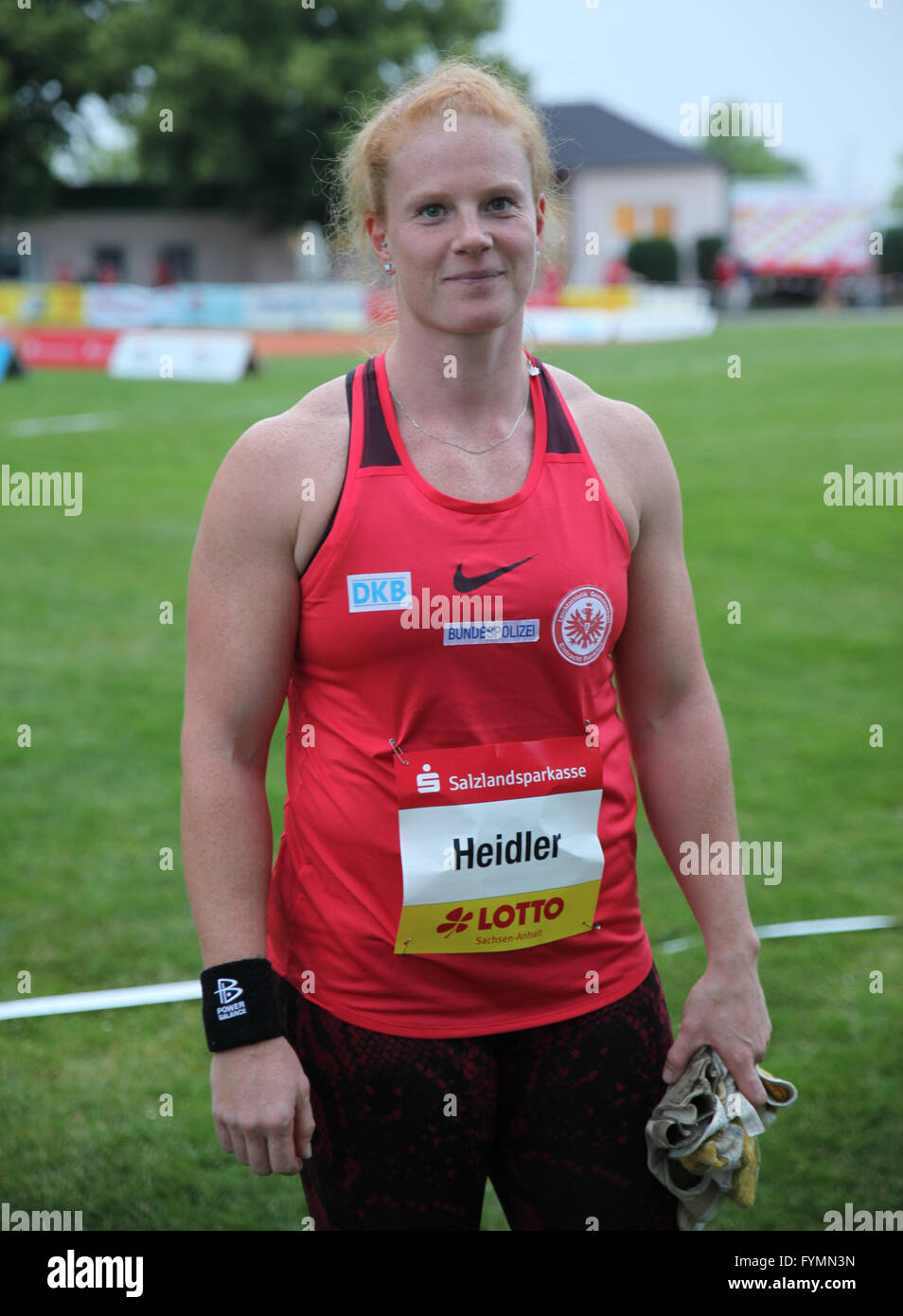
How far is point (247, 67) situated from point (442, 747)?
45.1m

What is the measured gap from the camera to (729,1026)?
2.16 m

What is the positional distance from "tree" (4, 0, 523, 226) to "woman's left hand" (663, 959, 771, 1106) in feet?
142

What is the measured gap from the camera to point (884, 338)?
28156 mm

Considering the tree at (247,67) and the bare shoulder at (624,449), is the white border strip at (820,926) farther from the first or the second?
the tree at (247,67)

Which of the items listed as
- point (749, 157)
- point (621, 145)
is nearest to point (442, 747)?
point (621, 145)

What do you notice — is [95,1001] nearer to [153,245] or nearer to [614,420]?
[614,420]

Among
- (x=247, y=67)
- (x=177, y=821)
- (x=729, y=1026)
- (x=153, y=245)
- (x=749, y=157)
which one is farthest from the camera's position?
(x=749, y=157)

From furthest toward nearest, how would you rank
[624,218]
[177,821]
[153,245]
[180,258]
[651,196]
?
[624,218] < [651,196] < [180,258] < [153,245] < [177,821]

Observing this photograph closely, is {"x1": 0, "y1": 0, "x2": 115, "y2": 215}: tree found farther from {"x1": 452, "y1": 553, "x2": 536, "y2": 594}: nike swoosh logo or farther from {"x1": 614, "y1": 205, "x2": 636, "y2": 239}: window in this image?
{"x1": 452, "y1": 553, "x2": 536, "y2": 594}: nike swoosh logo

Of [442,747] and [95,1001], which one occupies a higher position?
[442,747]

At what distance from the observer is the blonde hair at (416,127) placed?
1962 mm

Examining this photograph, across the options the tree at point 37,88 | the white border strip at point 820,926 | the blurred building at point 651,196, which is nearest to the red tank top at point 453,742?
the white border strip at point 820,926
